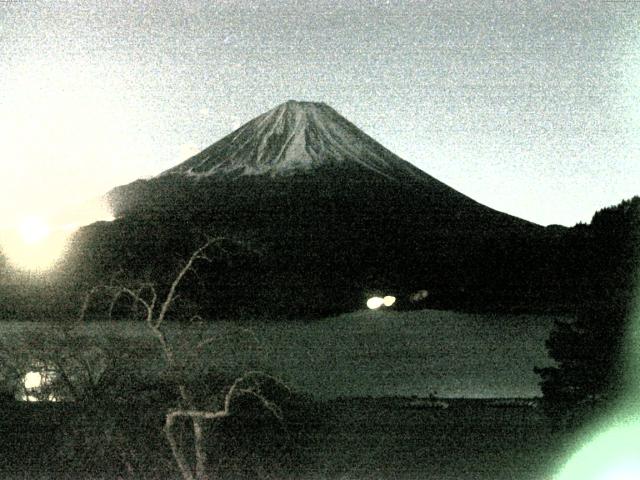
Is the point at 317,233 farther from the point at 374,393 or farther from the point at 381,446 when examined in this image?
the point at 381,446

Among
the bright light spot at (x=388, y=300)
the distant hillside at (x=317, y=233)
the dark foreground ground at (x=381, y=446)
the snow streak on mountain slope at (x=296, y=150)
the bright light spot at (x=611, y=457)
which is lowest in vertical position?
the bright light spot at (x=611, y=457)

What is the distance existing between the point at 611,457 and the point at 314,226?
111ft

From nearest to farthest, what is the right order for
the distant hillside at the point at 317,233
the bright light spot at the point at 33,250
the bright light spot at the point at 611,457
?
1. the bright light spot at the point at 611,457
2. the distant hillside at the point at 317,233
3. the bright light spot at the point at 33,250

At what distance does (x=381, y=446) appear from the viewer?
11023 mm

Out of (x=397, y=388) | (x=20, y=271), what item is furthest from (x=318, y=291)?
(x=20, y=271)

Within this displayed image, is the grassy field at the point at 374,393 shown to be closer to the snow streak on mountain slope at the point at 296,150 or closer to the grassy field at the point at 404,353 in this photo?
the grassy field at the point at 404,353

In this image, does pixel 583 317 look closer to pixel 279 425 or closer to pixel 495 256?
pixel 279 425

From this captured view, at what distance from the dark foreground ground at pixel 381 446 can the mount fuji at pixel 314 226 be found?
2.84 metres

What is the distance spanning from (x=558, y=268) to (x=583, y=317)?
836 cm

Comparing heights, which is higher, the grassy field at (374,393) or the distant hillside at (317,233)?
the distant hillside at (317,233)

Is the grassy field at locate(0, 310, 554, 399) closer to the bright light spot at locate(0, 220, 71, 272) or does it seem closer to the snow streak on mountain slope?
the bright light spot at locate(0, 220, 71, 272)

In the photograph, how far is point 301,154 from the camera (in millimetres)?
65688

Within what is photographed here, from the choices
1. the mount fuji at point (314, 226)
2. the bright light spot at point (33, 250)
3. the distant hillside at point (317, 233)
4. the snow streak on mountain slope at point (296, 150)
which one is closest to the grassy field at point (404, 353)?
the distant hillside at point (317, 233)

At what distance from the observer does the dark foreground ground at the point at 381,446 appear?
993 centimetres
